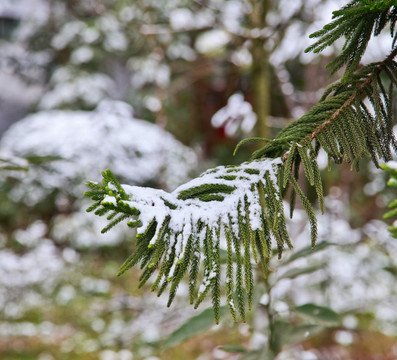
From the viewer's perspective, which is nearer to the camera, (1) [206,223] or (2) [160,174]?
(1) [206,223]

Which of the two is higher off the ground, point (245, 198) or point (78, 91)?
point (78, 91)

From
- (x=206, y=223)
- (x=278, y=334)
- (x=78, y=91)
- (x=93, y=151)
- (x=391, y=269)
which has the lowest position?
(x=278, y=334)

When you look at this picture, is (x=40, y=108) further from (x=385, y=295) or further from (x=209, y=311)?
(x=209, y=311)

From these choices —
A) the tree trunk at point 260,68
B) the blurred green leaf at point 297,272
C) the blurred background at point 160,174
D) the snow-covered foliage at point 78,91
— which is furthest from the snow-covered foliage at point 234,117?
the snow-covered foliage at point 78,91

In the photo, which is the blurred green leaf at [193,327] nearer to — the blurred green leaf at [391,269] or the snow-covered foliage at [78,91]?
the blurred green leaf at [391,269]

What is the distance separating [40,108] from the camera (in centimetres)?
557

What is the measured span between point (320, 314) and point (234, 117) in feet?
6.90

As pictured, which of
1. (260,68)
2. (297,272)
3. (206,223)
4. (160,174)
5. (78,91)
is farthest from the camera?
(78,91)

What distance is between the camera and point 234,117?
9.57 feet

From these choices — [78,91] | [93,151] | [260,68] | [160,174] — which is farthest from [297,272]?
[78,91]

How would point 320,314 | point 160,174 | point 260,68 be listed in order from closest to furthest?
1. point 320,314
2. point 260,68
3. point 160,174

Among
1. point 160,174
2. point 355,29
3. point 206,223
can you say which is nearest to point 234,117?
point 160,174

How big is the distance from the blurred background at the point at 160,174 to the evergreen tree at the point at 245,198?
120 cm

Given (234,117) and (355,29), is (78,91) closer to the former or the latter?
(234,117)
